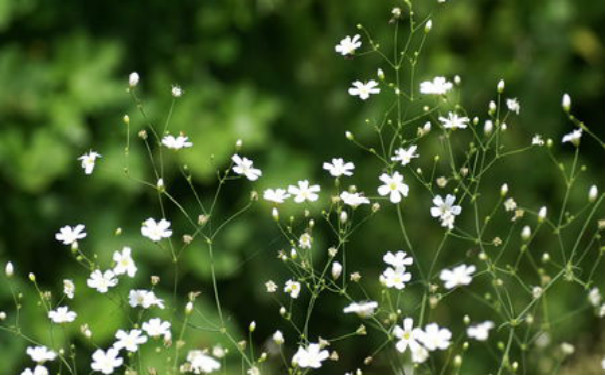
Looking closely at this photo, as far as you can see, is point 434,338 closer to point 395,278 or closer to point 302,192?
point 395,278

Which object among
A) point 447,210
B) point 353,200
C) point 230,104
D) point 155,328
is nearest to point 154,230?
point 155,328

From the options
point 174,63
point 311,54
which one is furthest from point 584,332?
point 174,63

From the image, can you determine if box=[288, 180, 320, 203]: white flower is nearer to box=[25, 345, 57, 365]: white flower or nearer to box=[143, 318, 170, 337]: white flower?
box=[143, 318, 170, 337]: white flower

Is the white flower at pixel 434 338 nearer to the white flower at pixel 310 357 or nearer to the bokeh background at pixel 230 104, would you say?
the white flower at pixel 310 357

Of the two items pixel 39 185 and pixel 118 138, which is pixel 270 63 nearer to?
pixel 118 138

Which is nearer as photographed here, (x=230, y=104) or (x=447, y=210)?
(x=447, y=210)

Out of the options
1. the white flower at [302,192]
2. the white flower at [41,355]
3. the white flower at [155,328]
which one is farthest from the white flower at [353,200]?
the white flower at [41,355]
